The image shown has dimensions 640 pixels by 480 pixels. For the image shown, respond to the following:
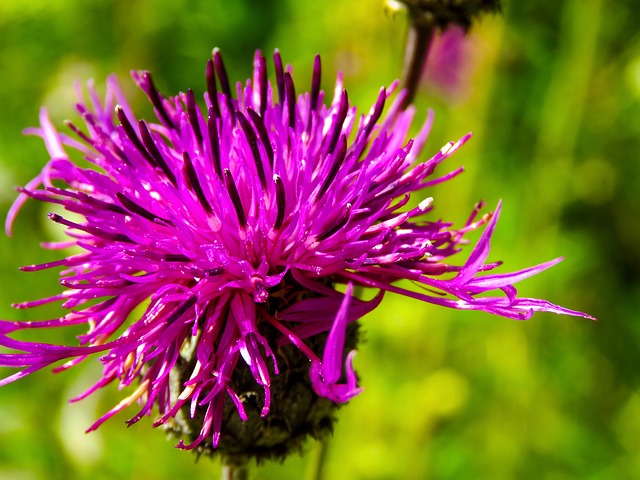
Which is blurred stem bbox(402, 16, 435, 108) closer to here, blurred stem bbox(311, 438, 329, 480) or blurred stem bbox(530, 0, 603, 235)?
blurred stem bbox(311, 438, 329, 480)

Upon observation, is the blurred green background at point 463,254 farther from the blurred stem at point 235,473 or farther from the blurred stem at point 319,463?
the blurred stem at point 235,473

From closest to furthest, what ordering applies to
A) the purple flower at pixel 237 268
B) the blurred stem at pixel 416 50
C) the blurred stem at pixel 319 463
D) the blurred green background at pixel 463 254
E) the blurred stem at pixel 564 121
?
the purple flower at pixel 237 268
the blurred stem at pixel 319 463
the blurred stem at pixel 416 50
the blurred green background at pixel 463 254
the blurred stem at pixel 564 121

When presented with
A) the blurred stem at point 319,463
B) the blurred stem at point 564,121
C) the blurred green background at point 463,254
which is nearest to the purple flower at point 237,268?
the blurred stem at point 319,463

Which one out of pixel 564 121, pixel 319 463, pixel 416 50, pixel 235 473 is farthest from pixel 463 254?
pixel 235 473

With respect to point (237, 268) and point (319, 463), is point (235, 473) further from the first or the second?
point (237, 268)

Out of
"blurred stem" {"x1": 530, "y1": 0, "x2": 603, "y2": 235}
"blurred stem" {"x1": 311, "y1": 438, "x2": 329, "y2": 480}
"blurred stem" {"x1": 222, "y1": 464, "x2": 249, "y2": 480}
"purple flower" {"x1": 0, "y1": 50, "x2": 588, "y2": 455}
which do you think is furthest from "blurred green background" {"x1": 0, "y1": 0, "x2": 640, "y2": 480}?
"purple flower" {"x1": 0, "y1": 50, "x2": 588, "y2": 455}

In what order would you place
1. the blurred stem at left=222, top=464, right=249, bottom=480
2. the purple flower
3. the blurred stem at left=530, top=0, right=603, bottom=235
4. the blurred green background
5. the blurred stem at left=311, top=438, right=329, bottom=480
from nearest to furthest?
the purple flower
the blurred stem at left=222, top=464, right=249, bottom=480
the blurred stem at left=311, top=438, right=329, bottom=480
the blurred green background
the blurred stem at left=530, top=0, right=603, bottom=235
